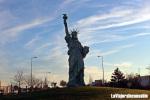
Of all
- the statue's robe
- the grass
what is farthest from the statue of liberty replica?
the grass

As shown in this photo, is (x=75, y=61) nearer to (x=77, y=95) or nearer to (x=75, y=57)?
(x=75, y=57)

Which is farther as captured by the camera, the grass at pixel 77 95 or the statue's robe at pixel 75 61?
the statue's robe at pixel 75 61

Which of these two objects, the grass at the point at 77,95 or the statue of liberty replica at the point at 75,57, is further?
the statue of liberty replica at the point at 75,57

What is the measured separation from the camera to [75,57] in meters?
51.8

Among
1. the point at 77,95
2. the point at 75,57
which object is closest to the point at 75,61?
the point at 75,57

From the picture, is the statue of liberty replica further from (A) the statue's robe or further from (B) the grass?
(B) the grass

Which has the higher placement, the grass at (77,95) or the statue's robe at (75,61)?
the statue's robe at (75,61)

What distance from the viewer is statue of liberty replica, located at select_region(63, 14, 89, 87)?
51562 millimetres

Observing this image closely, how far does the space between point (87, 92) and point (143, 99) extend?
616 cm

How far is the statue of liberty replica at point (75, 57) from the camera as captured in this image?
51.6 metres

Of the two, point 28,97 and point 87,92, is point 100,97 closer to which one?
point 87,92

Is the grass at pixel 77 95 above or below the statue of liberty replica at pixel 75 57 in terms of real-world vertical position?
below

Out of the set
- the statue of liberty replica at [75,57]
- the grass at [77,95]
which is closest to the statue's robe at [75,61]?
the statue of liberty replica at [75,57]

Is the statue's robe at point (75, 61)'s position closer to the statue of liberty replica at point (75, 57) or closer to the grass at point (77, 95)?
the statue of liberty replica at point (75, 57)
